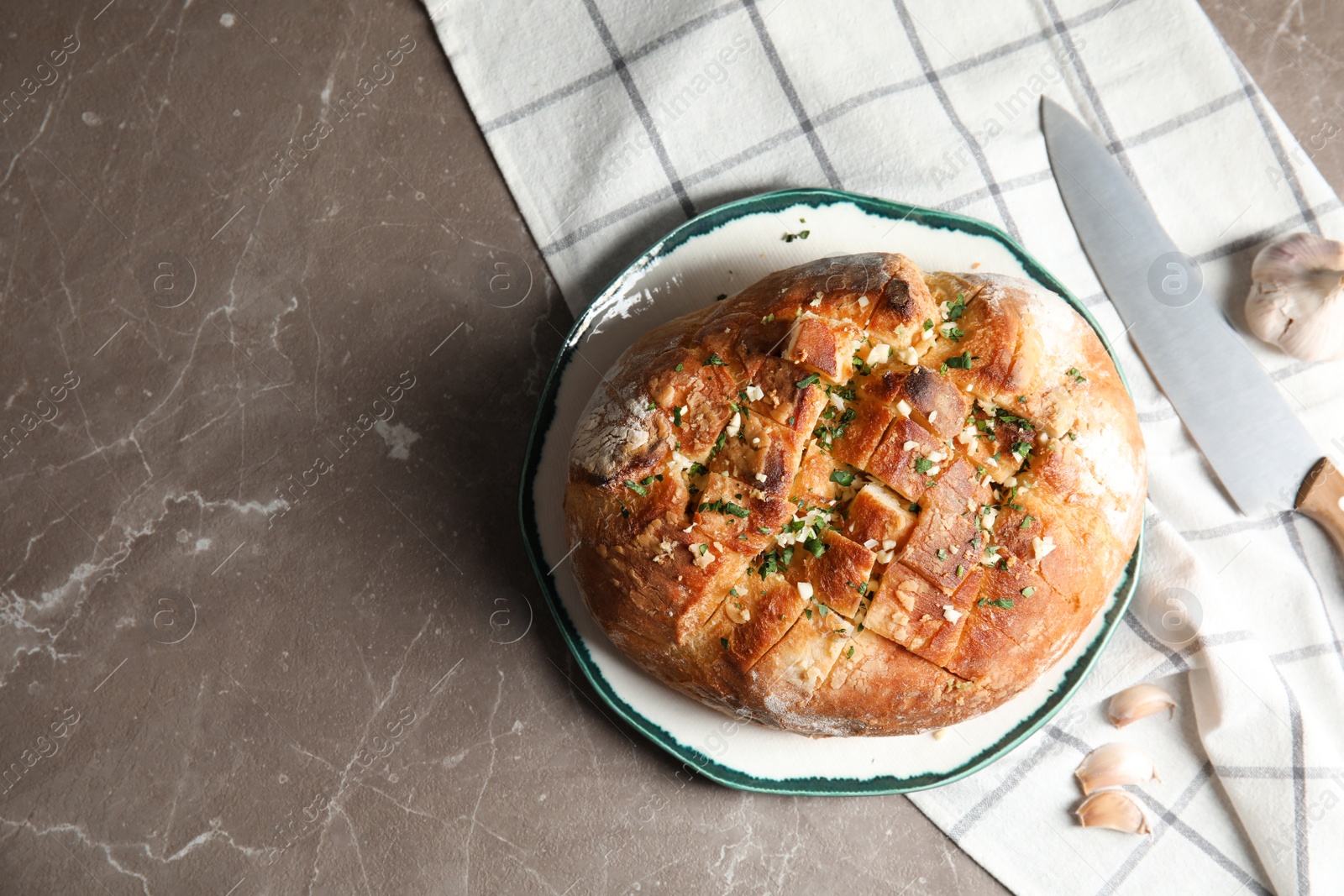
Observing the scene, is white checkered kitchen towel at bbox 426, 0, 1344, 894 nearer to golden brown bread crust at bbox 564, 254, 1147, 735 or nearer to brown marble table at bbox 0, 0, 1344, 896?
brown marble table at bbox 0, 0, 1344, 896

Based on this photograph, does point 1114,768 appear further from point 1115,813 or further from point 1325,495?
point 1325,495

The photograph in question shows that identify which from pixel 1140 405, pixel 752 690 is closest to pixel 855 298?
pixel 752 690

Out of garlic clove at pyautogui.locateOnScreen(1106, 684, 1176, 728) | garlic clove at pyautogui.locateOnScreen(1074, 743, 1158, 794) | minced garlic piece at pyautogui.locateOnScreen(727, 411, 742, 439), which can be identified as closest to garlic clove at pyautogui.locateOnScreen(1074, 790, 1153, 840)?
garlic clove at pyautogui.locateOnScreen(1074, 743, 1158, 794)

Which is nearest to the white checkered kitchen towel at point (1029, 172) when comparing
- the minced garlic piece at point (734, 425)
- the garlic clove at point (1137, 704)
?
the garlic clove at point (1137, 704)

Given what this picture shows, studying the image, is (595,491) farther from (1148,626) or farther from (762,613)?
Answer: (1148,626)

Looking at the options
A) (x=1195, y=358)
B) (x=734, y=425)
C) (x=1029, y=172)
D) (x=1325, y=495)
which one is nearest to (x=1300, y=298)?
(x=1195, y=358)

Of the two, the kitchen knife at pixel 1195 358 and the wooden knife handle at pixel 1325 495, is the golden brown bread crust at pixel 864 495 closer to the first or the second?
the kitchen knife at pixel 1195 358
